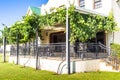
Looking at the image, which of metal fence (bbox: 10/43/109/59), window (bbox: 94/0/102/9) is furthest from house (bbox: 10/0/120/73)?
metal fence (bbox: 10/43/109/59)

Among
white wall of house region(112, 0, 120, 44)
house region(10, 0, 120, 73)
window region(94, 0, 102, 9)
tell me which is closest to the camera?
house region(10, 0, 120, 73)

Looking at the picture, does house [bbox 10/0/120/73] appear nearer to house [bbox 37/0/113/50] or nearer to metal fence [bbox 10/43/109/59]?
house [bbox 37/0/113/50]

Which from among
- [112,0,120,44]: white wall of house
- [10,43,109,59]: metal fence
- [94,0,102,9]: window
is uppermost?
[94,0,102,9]: window

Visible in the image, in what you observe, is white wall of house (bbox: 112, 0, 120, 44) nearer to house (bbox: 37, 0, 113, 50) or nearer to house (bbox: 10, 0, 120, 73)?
house (bbox: 10, 0, 120, 73)

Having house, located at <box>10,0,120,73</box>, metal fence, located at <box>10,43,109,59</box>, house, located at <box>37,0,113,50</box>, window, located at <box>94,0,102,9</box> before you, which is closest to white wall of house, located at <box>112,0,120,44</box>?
house, located at <box>10,0,120,73</box>

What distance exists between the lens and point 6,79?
13242 mm

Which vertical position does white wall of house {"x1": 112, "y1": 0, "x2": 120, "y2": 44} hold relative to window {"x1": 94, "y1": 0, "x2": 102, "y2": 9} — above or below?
below

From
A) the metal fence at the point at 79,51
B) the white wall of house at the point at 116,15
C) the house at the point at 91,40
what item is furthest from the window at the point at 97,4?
the metal fence at the point at 79,51

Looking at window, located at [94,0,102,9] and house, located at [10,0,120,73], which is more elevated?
window, located at [94,0,102,9]

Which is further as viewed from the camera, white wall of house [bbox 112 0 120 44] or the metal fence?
white wall of house [bbox 112 0 120 44]

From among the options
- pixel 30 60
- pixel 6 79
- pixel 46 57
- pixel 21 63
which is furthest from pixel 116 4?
pixel 6 79

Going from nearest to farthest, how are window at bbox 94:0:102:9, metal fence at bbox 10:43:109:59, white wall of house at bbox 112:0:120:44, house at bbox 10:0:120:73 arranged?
house at bbox 10:0:120:73 < metal fence at bbox 10:43:109:59 < white wall of house at bbox 112:0:120:44 < window at bbox 94:0:102:9

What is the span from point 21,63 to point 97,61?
9.29 metres

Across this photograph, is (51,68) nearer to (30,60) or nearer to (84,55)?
(84,55)
